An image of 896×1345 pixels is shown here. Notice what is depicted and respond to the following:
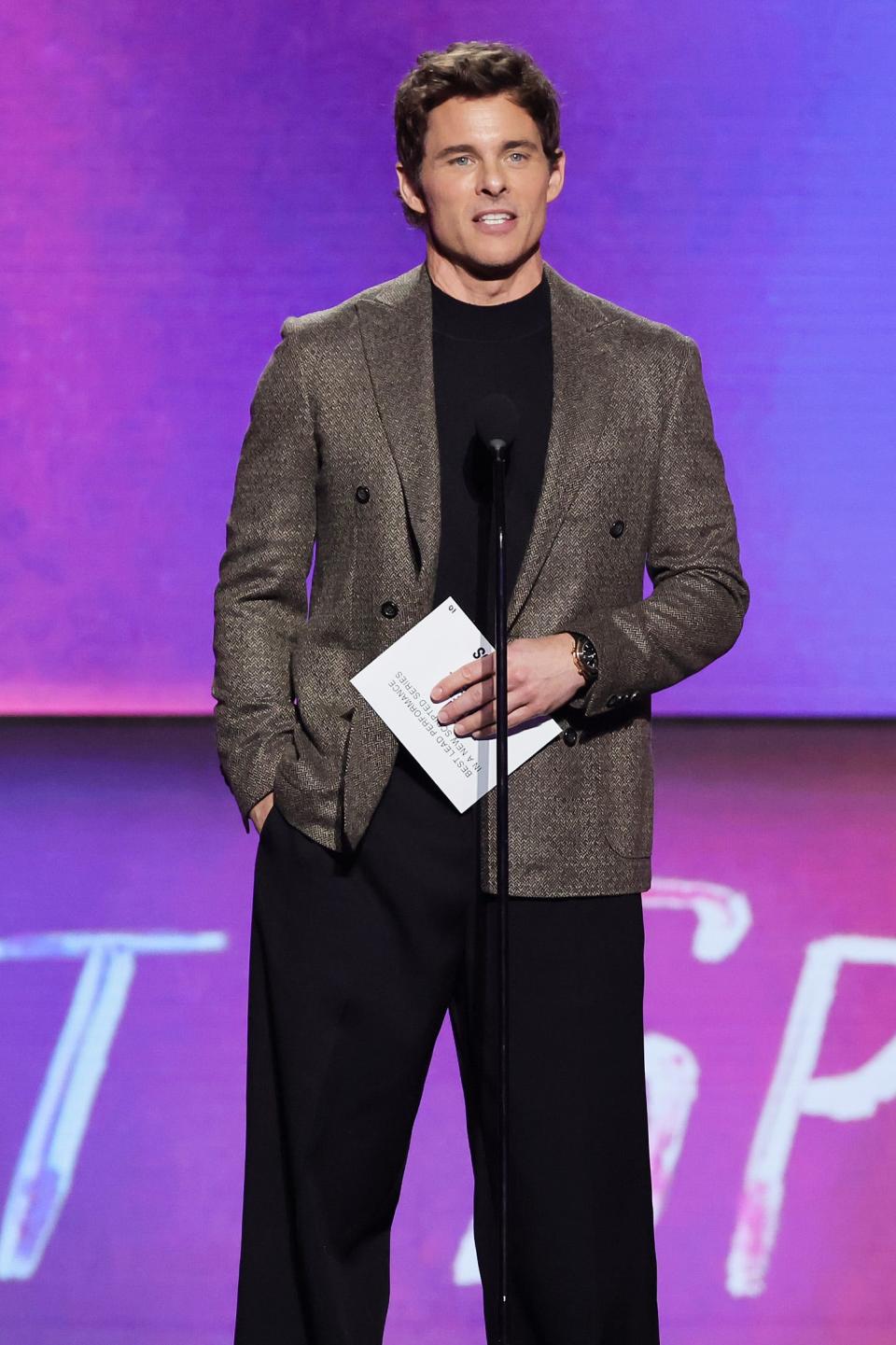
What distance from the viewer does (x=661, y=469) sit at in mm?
1729

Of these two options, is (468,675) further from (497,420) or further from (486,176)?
(486,176)

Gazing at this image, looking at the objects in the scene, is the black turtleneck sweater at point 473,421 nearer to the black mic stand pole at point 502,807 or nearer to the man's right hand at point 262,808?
the black mic stand pole at point 502,807

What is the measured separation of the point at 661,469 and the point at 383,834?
1.45 ft

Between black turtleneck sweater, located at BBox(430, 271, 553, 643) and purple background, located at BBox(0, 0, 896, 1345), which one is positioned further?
purple background, located at BBox(0, 0, 896, 1345)

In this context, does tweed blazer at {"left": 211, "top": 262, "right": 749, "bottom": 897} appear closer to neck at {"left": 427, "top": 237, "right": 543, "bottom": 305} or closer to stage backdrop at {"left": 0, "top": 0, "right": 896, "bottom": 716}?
neck at {"left": 427, "top": 237, "right": 543, "bottom": 305}

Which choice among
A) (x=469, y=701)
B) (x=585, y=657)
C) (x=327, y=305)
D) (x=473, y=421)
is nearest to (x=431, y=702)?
(x=469, y=701)

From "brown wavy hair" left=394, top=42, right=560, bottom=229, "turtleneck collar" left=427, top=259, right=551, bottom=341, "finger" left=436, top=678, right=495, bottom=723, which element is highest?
"brown wavy hair" left=394, top=42, right=560, bottom=229

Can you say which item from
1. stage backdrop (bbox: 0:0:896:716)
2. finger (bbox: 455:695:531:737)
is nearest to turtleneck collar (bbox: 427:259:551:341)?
finger (bbox: 455:695:531:737)

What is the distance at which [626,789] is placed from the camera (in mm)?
1708

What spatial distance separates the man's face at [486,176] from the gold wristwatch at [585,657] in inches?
14.4

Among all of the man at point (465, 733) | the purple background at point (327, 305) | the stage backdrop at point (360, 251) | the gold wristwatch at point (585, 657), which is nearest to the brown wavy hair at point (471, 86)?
the man at point (465, 733)

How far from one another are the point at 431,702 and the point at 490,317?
0.39 metres

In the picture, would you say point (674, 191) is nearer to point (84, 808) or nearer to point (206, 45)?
point (206, 45)

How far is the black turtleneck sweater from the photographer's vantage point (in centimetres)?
168
